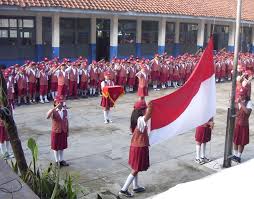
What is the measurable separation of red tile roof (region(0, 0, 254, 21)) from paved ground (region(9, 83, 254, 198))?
536cm

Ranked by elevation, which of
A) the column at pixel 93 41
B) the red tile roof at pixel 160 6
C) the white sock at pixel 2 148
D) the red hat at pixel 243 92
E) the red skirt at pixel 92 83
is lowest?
the white sock at pixel 2 148

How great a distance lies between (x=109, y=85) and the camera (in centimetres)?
1277

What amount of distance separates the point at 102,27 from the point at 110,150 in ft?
43.2

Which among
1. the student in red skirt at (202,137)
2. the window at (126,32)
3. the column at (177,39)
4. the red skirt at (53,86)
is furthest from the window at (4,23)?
the student in red skirt at (202,137)

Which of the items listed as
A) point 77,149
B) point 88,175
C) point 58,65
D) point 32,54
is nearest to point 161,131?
point 88,175

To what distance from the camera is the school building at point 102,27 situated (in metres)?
18.7

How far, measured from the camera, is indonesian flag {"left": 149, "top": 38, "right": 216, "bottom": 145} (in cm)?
712

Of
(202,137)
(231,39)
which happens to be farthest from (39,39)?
(231,39)

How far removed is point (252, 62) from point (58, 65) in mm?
13932

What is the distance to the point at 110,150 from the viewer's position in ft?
33.3

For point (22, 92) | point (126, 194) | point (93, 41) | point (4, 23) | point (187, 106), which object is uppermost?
point (4, 23)

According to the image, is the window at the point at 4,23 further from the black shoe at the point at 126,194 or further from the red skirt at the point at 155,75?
the black shoe at the point at 126,194

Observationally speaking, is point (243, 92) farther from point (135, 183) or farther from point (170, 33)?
point (170, 33)

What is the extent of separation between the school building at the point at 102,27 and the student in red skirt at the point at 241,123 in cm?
1095
